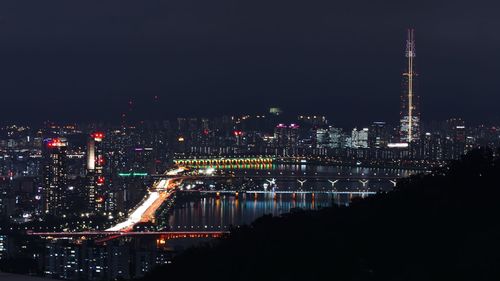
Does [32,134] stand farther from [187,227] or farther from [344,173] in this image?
[187,227]

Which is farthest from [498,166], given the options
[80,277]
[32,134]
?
[32,134]

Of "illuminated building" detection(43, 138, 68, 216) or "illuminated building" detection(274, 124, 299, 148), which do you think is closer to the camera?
"illuminated building" detection(43, 138, 68, 216)

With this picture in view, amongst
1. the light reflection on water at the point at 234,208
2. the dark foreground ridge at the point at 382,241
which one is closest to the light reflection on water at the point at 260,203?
the light reflection on water at the point at 234,208

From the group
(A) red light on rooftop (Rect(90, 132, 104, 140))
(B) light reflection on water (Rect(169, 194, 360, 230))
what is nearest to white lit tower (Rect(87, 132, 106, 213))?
(A) red light on rooftop (Rect(90, 132, 104, 140))

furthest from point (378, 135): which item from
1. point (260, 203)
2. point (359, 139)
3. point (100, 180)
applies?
point (100, 180)

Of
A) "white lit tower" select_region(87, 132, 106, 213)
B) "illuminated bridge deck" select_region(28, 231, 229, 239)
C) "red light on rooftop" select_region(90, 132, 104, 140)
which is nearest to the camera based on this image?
"illuminated bridge deck" select_region(28, 231, 229, 239)

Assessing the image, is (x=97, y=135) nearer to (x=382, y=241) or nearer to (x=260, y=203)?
(x=260, y=203)

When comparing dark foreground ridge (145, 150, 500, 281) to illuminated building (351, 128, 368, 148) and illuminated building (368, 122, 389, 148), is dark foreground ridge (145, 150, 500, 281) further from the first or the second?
illuminated building (351, 128, 368, 148)
